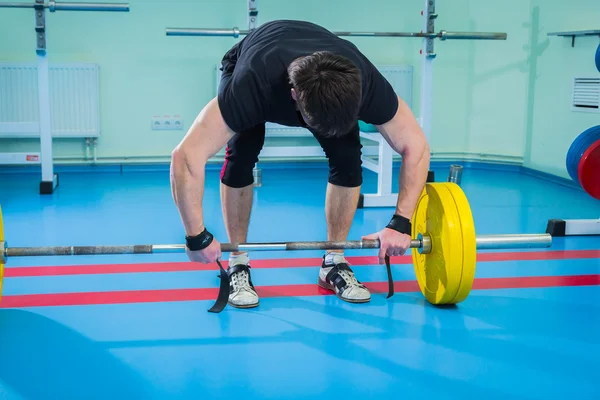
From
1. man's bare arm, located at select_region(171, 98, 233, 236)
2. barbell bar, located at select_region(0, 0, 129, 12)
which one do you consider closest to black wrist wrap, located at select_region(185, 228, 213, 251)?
man's bare arm, located at select_region(171, 98, 233, 236)

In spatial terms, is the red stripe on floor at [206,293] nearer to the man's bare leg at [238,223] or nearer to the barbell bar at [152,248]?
the man's bare leg at [238,223]

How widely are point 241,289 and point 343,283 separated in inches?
14.6

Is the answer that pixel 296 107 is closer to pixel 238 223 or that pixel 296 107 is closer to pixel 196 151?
Result: pixel 196 151

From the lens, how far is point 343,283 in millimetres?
2498

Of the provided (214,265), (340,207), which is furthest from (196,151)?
(214,265)

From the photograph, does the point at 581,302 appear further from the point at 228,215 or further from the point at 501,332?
the point at 228,215

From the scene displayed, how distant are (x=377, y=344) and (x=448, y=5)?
426cm

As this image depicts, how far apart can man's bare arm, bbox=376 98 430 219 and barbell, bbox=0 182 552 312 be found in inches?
5.9

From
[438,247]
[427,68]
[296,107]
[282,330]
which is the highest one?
[427,68]

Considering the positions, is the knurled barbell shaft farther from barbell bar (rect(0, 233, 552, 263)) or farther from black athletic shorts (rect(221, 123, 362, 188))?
black athletic shorts (rect(221, 123, 362, 188))

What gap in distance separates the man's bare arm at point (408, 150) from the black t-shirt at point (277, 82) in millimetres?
54

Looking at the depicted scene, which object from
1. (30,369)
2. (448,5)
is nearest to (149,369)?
(30,369)

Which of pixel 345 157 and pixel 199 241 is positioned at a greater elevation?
pixel 345 157

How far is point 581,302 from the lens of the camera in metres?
2.47
